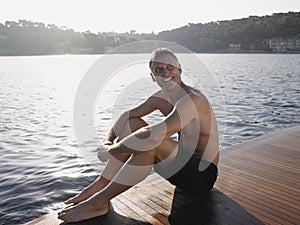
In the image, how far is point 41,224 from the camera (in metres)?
2.36

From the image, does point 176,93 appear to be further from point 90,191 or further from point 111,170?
point 90,191

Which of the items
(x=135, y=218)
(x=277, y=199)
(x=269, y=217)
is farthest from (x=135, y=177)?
(x=277, y=199)

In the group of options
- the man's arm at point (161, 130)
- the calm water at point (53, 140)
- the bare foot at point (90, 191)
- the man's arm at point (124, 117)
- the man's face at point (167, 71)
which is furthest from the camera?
the calm water at point (53, 140)

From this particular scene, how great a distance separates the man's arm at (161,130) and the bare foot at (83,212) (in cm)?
51

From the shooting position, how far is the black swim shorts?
240cm

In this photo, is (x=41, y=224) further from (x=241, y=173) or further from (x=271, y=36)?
(x=271, y=36)

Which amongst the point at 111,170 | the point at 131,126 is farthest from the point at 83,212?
the point at 131,126

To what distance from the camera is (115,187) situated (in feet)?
7.54

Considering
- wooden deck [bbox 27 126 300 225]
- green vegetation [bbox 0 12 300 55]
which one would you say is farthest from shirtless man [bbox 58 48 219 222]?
green vegetation [bbox 0 12 300 55]

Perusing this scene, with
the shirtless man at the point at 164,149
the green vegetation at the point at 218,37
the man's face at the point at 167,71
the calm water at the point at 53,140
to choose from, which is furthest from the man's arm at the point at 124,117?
the green vegetation at the point at 218,37

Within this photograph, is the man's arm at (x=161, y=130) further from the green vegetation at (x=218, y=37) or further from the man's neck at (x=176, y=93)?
the green vegetation at (x=218, y=37)

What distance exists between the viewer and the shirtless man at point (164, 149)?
223 cm

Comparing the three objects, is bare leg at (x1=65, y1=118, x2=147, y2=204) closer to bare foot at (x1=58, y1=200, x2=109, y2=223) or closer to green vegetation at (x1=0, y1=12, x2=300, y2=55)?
bare foot at (x1=58, y1=200, x2=109, y2=223)

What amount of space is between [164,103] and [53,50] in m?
84.2
